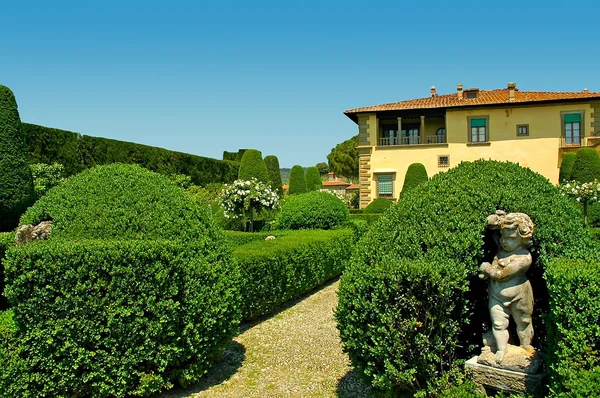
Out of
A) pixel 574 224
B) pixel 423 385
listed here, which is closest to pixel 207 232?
pixel 423 385

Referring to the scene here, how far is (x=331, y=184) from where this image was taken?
5081 centimetres

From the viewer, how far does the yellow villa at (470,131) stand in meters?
26.9

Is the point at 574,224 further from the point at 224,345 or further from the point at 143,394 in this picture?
the point at 143,394

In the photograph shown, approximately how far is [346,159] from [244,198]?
138ft

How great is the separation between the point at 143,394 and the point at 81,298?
113 cm

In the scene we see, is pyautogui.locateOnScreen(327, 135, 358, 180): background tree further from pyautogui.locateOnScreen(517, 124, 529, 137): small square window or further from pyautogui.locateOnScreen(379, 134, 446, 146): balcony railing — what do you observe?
pyautogui.locateOnScreen(517, 124, 529, 137): small square window

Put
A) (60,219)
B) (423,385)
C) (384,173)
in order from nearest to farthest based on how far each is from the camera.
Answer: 1. (423,385)
2. (60,219)
3. (384,173)

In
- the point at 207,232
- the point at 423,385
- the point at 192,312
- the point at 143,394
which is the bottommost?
the point at 143,394

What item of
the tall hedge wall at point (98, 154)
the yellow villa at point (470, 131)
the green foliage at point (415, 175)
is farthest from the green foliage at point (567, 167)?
the tall hedge wall at point (98, 154)

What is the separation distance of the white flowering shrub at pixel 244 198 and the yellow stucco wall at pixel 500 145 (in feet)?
48.2

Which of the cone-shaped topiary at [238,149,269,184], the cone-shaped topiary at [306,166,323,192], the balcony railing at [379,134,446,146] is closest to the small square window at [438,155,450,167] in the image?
the balcony railing at [379,134,446,146]

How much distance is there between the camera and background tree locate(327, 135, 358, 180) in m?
55.6

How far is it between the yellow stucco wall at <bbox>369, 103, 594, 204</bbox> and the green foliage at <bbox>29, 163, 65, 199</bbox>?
770 inches

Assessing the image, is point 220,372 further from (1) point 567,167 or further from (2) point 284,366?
(1) point 567,167
